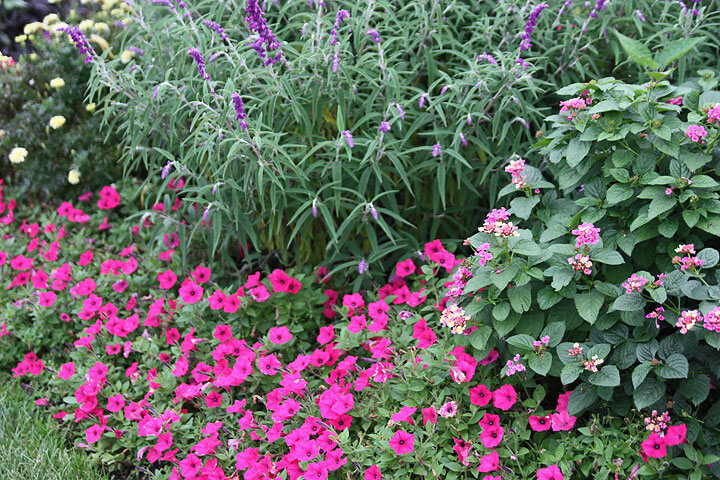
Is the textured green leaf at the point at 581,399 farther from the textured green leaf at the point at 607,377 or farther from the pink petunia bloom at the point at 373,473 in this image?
the pink petunia bloom at the point at 373,473

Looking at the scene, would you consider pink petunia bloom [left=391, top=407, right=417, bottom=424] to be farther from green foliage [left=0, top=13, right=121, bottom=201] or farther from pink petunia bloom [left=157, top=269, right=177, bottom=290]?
green foliage [left=0, top=13, right=121, bottom=201]

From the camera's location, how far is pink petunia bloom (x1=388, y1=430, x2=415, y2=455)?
2.18 m

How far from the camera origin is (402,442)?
2.20 m

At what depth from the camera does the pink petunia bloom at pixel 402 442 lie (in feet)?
7.14

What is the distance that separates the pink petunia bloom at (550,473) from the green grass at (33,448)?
1.67 metres

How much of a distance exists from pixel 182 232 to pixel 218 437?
40.1 inches

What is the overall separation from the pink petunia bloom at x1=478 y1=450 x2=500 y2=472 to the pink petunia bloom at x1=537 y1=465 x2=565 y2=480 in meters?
0.14

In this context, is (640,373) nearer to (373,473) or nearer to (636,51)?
(373,473)

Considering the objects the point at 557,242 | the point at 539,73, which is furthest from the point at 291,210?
the point at 539,73

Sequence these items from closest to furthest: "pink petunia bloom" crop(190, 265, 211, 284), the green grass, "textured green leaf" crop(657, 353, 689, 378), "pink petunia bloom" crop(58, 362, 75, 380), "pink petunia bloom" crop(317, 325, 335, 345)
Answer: "textured green leaf" crop(657, 353, 689, 378) < the green grass < "pink petunia bloom" crop(317, 325, 335, 345) < "pink petunia bloom" crop(58, 362, 75, 380) < "pink petunia bloom" crop(190, 265, 211, 284)

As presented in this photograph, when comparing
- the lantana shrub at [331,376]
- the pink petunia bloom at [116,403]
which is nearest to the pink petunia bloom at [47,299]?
the lantana shrub at [331,376]

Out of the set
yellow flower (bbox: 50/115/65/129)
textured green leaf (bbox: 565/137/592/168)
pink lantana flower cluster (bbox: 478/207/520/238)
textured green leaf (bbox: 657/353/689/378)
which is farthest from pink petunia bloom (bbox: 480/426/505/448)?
yellow flower (bbox: 50/115/65/129)

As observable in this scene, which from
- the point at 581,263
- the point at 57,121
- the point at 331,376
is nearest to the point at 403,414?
the point at 331,376

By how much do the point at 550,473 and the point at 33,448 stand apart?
2.08 m
